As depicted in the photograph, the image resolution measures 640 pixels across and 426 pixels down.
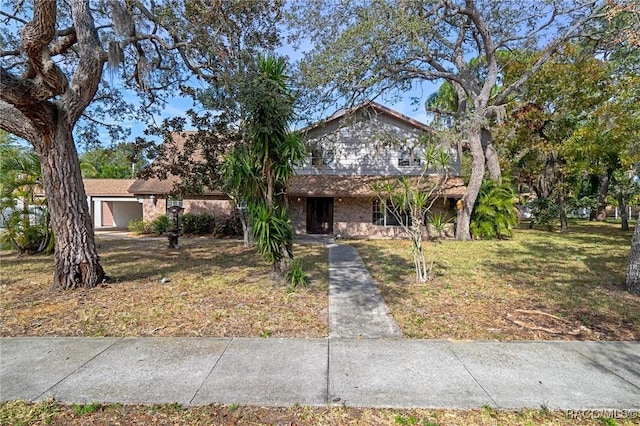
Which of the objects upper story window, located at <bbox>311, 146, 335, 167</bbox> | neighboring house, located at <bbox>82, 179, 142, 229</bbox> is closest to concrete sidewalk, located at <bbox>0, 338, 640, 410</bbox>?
upper story window, located at <bbox>311, 146, 335, 167</bbox>

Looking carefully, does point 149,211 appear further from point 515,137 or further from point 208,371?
point 515,137

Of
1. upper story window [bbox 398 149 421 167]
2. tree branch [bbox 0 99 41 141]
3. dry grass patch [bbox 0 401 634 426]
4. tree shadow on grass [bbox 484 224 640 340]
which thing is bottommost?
dry grass patch [bbox 0 401 634 426]

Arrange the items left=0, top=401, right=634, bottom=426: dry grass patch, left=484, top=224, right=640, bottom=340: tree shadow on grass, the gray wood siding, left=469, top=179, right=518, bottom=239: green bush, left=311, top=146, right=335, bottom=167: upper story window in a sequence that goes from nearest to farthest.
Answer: left=0, top=401, right=634, bottom=426: dry grass patch < left=484, top=224, right=640, bottom=340: tree shadow on grass < left=469, top=179, right=518, bottom=239: green bush < the gray wood siding < left=311, top=146, right=335, bottom=167: upper story window

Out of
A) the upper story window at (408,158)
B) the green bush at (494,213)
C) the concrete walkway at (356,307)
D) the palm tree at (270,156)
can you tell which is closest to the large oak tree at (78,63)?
the palm tree at (270,156)

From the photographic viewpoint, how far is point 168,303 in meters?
5.88

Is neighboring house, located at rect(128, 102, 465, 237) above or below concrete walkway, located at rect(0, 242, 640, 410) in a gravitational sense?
above

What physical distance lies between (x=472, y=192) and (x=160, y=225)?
16439 mm

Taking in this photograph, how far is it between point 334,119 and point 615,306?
1388cm

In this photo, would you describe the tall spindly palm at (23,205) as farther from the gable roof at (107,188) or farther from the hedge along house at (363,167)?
the gable roof at (107,188)

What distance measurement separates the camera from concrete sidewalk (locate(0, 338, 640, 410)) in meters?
3.07

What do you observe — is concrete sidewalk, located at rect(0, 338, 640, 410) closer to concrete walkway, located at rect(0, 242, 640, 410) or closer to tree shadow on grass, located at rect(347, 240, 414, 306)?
concrete walkway, located at rect(0, 242, 640, 410)

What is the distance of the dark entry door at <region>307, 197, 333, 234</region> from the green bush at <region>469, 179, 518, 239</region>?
7.24m

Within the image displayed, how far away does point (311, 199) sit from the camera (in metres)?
18.5

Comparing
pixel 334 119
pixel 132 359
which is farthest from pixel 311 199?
pixel 132 359
